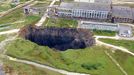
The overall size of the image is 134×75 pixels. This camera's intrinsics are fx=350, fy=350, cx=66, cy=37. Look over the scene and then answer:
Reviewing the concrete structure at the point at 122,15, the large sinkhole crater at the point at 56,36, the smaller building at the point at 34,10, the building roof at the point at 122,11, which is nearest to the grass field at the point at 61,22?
the large sinkhole crater at the point at 56,36

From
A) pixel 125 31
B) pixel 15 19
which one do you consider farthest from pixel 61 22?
pixel 125 31

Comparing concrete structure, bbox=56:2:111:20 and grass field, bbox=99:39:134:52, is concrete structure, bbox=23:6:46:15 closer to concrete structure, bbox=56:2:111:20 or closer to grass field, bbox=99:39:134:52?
concrete structure, bbox=56:2:111:20

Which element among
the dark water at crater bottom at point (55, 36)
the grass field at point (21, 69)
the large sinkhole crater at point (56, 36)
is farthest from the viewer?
the dark water at crater bottom at point (55, 36)

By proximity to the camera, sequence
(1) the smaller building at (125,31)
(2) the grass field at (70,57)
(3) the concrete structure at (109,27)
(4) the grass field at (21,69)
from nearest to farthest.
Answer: (4) the grass field at (21,69) → (2) the grass field at (70,57) → (1) the smaller building at (125,31) → (3) the concrete structure at (109,27)

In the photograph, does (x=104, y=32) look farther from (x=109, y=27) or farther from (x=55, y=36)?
(x=55, y=36)

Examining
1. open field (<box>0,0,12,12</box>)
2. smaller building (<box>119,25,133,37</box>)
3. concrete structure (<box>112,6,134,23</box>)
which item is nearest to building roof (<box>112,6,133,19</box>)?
concrete structure (<box>112,6,134,23</box>)

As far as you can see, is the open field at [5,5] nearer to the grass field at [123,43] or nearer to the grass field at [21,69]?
the grass field at [21,69]

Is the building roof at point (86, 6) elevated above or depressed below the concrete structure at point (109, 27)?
above

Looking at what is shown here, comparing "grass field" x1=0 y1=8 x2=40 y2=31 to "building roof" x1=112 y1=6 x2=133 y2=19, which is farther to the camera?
"building roof" x1=112 y1=6 x2=133 y2=19

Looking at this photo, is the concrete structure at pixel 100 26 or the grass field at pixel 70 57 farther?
the concrete structure at pixel 100 26
